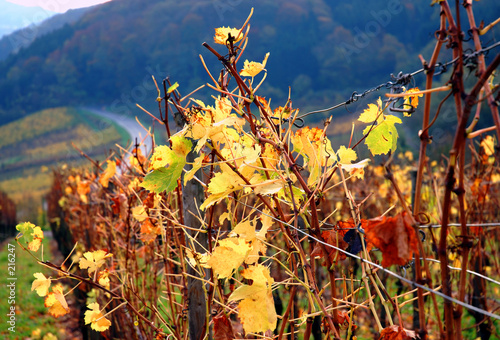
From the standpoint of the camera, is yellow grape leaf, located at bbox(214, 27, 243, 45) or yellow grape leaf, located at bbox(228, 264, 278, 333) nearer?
yellow grape leaf, located at bbox(228, 264, 278, 333)

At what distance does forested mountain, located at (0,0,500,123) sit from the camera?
3806 cm

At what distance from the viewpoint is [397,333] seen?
80 cm

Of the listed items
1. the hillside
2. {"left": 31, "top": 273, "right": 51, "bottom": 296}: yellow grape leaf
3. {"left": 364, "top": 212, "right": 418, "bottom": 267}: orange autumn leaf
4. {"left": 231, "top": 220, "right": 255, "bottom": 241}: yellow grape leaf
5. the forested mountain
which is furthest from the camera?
the forested mountain

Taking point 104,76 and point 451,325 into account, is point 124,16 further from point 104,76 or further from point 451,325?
point 451,325

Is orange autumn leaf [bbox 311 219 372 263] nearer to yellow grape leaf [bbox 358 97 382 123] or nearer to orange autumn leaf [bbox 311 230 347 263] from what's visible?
orange autumn leaf [bbox 311 230 347 263]

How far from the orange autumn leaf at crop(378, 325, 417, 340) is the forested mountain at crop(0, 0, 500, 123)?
3461 cm

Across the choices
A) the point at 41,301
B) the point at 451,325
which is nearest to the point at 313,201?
the point at 451,325

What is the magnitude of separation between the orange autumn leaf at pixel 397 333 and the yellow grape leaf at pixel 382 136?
43 centimetres

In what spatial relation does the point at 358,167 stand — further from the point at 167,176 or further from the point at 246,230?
the point at 167,176

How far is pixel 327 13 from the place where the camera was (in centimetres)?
4378

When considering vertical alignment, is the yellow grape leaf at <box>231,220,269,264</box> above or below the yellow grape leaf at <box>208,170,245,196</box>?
below

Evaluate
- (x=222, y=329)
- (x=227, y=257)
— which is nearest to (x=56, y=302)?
(x=222, y=329)

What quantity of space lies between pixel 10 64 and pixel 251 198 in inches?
1690

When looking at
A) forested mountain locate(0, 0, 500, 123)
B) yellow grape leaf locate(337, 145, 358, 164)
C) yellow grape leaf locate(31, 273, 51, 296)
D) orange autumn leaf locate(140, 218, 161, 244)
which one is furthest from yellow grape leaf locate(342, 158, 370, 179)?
forested mountain locate(0, 0, 500, 123)
